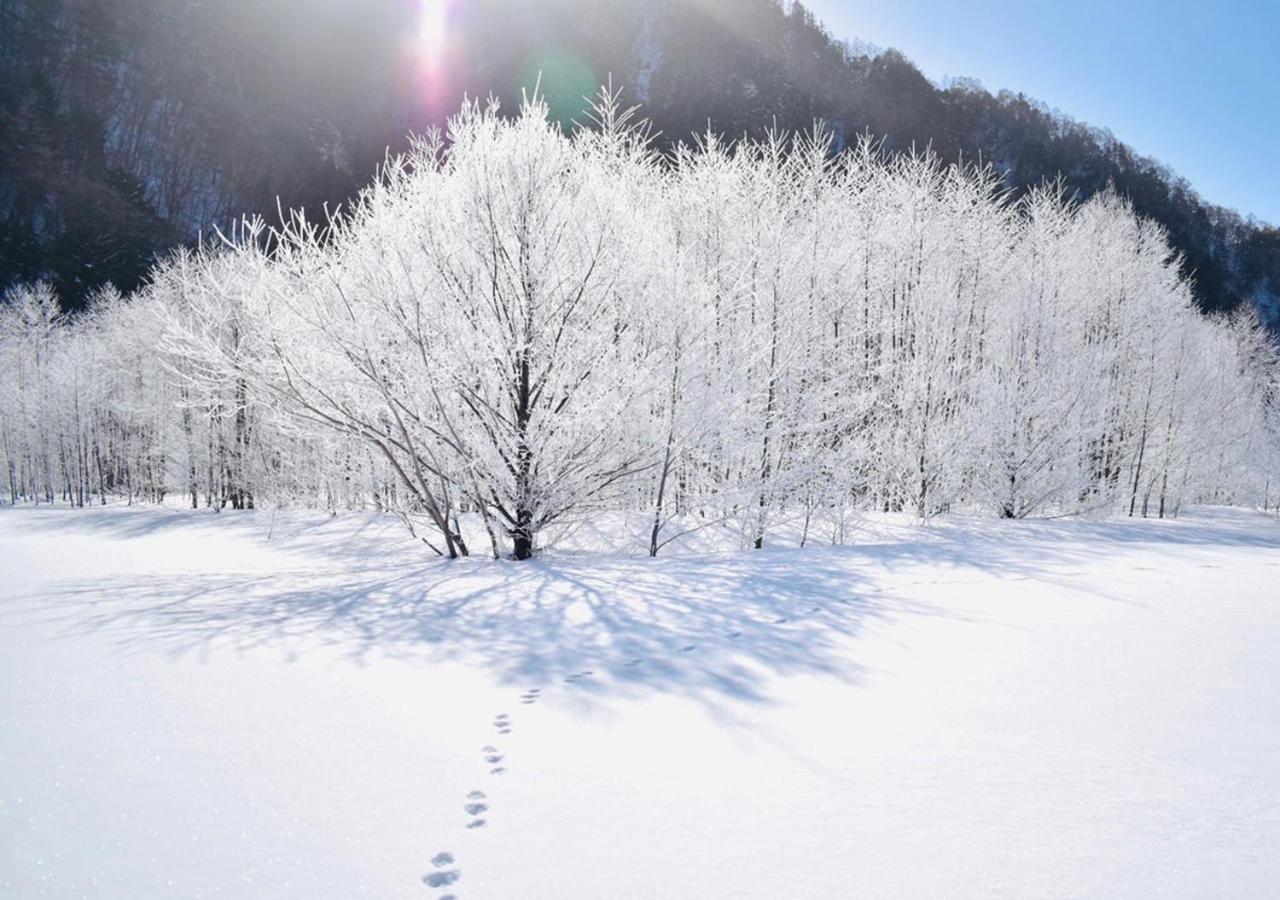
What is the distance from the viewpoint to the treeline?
7242mm

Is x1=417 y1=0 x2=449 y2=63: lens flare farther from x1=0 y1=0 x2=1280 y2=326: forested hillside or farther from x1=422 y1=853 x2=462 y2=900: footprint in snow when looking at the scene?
x1=422 y1=853 x2=462 y2=900: footprint in snow

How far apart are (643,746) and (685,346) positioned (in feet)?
21.9

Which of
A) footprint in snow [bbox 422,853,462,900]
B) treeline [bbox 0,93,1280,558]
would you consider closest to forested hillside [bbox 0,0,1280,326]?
treeline [bbox 0,93,1280,558]

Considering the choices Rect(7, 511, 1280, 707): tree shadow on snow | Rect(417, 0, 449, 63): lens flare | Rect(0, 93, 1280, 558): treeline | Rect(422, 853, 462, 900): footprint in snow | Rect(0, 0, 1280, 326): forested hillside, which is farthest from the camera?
Rect(417, 0, 449, 63): lens flare

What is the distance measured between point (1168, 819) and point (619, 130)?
1222 centimetres

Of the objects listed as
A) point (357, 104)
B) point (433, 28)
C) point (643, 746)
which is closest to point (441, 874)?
point (643, 746)

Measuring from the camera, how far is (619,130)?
458 inches

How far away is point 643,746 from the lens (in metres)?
2.17

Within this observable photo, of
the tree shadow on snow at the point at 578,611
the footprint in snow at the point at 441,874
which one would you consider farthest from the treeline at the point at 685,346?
the footprint in snow at the point at 441,874

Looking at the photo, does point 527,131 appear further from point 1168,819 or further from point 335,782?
point 1168,819

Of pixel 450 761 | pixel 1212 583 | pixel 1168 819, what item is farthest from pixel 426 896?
pixel 1212 583

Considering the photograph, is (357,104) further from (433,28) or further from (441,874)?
(441,874)

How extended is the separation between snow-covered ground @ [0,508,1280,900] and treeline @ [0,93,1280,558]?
3294mm

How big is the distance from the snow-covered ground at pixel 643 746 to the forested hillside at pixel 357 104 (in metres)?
81.0
